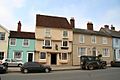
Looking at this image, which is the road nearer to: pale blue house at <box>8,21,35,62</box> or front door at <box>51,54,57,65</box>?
pale blue house at <box>8,21,35,62</box>

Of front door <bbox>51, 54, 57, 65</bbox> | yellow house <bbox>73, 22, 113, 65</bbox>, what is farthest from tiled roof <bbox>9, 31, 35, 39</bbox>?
yellow house <bbox>73, 22, 113, 65</bbox>

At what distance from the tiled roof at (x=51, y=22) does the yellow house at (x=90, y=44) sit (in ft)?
8.68

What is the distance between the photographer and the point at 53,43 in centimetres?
3688

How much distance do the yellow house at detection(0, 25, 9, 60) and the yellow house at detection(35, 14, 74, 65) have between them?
5.60 metres

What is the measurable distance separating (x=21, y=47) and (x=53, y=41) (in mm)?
6407

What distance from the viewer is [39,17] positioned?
127 ft

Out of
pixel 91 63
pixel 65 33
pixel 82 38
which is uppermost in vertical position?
pixel 65 33

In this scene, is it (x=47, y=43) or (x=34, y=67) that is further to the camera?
(x=47, y=43)

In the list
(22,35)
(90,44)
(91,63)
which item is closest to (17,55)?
(22,35)

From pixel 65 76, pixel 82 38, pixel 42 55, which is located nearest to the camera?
pixel 65 76

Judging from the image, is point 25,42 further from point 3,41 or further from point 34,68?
point 34,68

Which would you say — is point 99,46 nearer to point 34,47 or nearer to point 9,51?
point 34,47

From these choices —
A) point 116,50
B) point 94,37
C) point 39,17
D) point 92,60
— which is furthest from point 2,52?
point 116,50

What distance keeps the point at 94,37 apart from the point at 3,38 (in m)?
19.6
